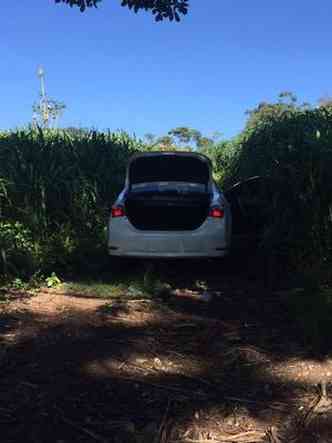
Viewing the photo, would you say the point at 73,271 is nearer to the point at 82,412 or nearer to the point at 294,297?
the point at 294,297

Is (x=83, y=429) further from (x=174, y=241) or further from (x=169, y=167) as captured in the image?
(x=169, y=167)

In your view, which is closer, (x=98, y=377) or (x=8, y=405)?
(x=8, y=405)

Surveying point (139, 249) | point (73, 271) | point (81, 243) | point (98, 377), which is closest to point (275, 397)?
point (98, 377)

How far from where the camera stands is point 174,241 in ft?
24.7

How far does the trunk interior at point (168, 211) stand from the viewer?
7645 mm

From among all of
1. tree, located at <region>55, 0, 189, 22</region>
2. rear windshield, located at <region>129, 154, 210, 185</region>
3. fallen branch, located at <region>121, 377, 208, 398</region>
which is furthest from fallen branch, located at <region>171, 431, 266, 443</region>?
rear windshield, located at <region>129, 154, 210, 185</region>

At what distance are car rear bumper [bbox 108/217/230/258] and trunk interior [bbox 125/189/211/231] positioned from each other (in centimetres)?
10

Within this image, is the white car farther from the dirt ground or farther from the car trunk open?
the dirt ground

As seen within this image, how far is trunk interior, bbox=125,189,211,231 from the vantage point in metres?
7.64

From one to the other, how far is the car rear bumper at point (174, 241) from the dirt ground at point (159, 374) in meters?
0.97

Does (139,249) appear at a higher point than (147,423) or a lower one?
higher

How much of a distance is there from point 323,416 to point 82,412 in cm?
154

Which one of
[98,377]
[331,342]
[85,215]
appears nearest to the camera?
[98,377]

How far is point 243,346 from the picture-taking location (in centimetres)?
514
